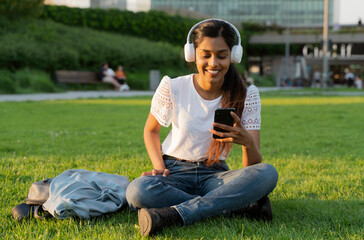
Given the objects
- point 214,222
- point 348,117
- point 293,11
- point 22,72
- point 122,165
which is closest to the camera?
point 214,222

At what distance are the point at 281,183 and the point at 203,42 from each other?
5.46 ft

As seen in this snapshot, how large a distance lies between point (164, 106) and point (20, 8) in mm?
20729

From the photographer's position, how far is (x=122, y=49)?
26.8 m

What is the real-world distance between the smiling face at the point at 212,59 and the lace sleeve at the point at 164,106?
0.94 ft

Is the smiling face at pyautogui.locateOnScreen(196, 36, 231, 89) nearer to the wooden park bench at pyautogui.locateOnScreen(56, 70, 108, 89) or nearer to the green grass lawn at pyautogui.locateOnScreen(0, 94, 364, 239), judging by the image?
the green grass lawn at pyautogui.locateOnScreen(0, 94, 364, 239)

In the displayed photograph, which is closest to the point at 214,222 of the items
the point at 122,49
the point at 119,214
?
the point at 119,214

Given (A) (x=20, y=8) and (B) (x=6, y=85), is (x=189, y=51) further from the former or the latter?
(A) (x=20, y=8)

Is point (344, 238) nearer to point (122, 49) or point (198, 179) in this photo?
point (198, 179)

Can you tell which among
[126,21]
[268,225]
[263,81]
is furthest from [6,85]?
[263,81]

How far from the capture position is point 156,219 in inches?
103

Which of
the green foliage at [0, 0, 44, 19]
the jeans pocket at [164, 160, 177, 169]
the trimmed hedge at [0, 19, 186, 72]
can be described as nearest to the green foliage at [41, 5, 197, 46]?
the trimmed hedge at [0, 19, 186, 72]

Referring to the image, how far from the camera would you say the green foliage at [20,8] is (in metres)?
21.4

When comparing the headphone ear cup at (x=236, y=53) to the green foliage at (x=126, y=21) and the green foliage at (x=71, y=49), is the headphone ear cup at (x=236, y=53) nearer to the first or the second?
the green foliage at (x=71, y=49)

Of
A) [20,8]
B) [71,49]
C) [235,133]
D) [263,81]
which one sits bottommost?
[263,81]
